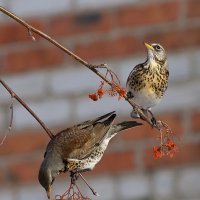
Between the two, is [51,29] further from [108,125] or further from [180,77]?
[108,125]

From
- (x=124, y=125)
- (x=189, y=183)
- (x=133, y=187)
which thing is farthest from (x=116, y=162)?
(x=124, y=125)

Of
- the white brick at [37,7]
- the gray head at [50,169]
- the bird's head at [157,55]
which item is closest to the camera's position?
the gray head at [50,169]

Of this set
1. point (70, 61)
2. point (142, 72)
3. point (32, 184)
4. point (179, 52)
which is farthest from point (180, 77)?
point (142, 72)

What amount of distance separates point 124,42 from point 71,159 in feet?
2.45

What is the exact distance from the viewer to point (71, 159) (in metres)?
1.15

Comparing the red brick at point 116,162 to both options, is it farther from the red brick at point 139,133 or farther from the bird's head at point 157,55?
the bird's head at point 157,55

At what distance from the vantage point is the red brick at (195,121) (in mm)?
1880

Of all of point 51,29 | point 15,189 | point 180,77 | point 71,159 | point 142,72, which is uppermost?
point 51,29

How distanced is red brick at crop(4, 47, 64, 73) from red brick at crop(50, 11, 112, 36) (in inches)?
2.0

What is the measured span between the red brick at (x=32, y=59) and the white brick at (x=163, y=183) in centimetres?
38

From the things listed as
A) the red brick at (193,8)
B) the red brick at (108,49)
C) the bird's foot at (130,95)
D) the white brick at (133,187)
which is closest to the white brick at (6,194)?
the white brick at (133,187)

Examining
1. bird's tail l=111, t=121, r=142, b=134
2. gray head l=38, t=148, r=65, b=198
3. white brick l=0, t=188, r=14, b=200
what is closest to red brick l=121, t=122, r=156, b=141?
white brick l=0, t=188, r=14, b=200

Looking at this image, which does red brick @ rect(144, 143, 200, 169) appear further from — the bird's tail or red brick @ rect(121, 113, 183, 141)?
the bird's tail

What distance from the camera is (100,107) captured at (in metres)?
1.86
